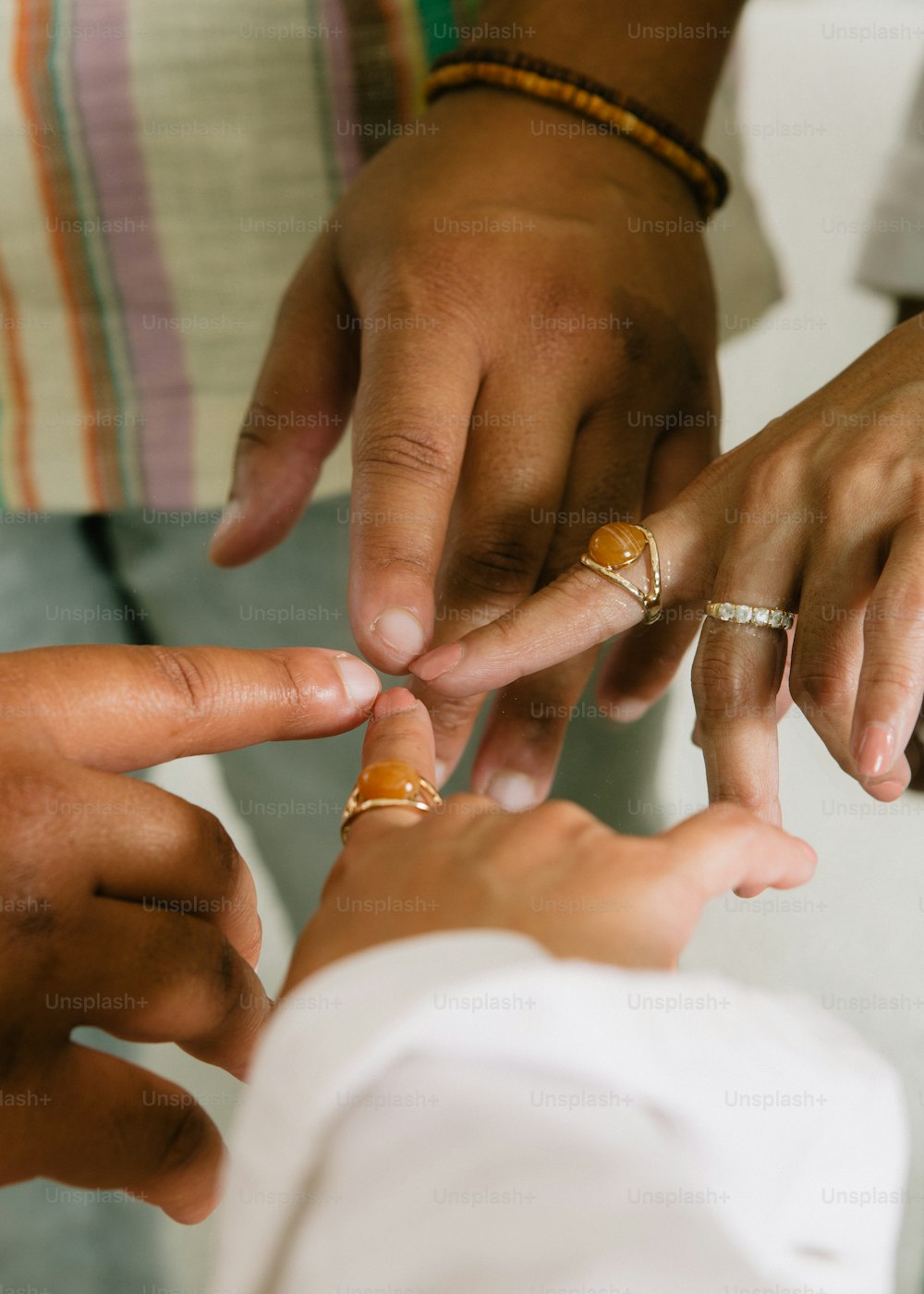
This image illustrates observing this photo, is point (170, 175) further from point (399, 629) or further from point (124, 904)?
point (124, 904)

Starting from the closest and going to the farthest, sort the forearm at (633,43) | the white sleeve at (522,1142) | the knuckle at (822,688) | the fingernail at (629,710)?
the white sleeve at (522,1142) → the knuckle at (822,688) → the fingernail at (629,710) → the forearm at (633,43)

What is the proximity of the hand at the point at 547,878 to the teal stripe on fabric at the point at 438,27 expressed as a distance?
26.7 inches

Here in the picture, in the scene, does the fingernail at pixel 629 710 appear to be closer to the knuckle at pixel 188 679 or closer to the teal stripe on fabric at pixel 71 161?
the knuckle at pixel 188 679

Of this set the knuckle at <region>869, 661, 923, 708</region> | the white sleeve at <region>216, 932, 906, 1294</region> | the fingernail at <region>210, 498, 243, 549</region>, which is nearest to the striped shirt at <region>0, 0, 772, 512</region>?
the fingernail at <region>210, 498, 243, 549</region>

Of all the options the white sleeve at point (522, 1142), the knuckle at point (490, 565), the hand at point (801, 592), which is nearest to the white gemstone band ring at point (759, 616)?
the hand at point (801, 592)

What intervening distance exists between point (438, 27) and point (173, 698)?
2.09ft

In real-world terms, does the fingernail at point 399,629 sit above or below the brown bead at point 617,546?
below

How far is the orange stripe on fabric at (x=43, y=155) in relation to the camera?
0.81 metres

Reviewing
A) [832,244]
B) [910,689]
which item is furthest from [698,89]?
[910,689]

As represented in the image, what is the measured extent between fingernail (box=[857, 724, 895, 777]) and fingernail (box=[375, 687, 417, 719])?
21cm

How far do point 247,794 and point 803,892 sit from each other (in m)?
0.31

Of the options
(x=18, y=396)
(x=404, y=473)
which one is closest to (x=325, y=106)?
(x=18, y=396)

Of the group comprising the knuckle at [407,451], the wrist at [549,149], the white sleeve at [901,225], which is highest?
the wrist at [549,149]

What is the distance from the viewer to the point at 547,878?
1.26 ft
